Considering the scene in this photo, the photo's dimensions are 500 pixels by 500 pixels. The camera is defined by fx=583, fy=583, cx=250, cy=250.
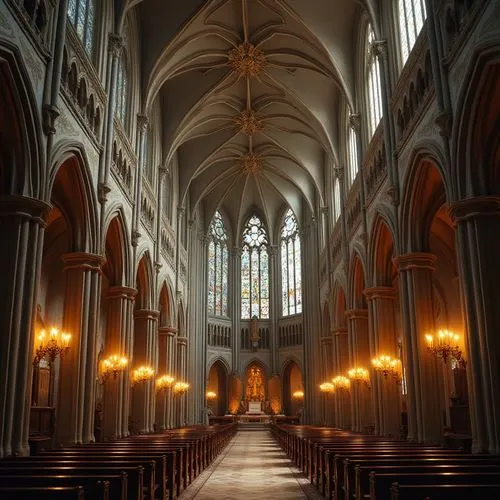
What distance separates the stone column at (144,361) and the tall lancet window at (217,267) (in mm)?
20714

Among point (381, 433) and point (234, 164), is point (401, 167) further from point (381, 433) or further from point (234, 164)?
point (234, 164)

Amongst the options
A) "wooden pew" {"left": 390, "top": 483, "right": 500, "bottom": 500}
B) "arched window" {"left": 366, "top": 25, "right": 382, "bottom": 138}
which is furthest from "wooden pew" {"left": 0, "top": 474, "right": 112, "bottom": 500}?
"arched window" {"left": 366, "top": 25, "right": 382, "bottom": 138}

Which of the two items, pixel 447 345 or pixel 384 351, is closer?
pixel 447 345

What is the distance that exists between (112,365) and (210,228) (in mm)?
26731

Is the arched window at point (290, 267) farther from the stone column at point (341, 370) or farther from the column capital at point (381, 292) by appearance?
the column capital at point (381, 292)

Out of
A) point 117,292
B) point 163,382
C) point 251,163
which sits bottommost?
point 163,382

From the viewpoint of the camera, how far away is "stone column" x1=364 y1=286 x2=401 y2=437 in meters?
21.0

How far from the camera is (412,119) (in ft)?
55.6

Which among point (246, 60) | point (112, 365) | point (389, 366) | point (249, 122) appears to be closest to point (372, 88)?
point (246, 60)

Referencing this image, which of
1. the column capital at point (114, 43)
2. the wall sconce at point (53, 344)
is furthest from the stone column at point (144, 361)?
the column capital at point (114, 43)

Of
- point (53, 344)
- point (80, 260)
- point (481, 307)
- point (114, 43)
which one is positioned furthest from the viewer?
point (114, 43)

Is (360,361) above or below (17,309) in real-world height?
below

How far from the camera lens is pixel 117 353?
21.4 meters

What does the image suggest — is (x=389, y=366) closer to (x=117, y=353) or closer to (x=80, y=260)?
(x=117, y=353)
